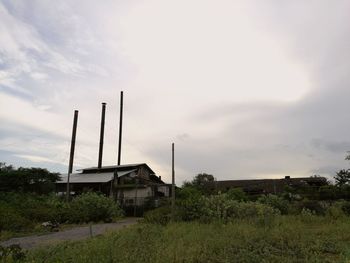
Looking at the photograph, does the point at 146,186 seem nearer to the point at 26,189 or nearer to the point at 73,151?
the point at 26,189

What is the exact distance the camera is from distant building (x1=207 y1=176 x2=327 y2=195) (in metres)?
36.1

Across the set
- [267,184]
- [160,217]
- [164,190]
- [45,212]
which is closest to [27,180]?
[45,212]

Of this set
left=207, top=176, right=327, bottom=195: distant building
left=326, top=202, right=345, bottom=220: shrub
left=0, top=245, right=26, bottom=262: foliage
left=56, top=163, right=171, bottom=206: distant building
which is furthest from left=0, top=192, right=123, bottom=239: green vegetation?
left=207, top=176, right=327, bottom=195: distant building

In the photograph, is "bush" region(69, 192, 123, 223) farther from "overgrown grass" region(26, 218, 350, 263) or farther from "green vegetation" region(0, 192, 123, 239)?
"overgrown grass" region(26, 218, 350, 263)

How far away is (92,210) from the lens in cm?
2308

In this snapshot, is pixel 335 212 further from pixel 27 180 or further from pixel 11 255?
pixel 27 180

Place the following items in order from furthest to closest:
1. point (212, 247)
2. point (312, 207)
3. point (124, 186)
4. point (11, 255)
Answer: point (124, 186), point (312, 207), point (212, 247), point (11, 255)

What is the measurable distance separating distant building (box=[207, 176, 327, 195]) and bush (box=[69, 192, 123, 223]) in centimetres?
1360

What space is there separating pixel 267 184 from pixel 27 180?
23311mm

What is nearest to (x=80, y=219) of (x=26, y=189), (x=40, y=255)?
(x=26, y=189)

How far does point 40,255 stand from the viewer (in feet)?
28.5

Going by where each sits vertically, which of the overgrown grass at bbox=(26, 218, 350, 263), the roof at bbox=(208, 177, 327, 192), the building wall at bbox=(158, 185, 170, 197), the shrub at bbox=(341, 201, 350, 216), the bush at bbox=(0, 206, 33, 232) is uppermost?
the roof at bbox=(208, 177, 327, 192)

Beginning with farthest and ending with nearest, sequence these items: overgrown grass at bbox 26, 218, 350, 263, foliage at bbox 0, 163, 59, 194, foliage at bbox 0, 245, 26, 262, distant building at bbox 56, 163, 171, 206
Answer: distant building at bbox 56, 163, 171, 206, foliage at bbox 0, 163, 59, 194, overgrown grass at bbox 26, 218, 350, 263, foliage at bbox 0, 245, 26, 262

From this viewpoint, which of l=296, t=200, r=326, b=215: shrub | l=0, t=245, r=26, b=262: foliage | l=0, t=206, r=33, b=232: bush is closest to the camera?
l=0, t=245, r=26, b=262: foliage
